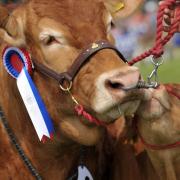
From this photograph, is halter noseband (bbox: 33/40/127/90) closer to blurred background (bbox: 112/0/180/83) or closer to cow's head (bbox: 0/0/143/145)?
cow's head (bbox: 0/0/143/145)

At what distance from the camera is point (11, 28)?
13.2 ft

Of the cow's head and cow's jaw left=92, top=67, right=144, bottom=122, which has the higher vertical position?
the cow's head

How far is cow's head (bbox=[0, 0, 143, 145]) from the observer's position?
3418 millimetres

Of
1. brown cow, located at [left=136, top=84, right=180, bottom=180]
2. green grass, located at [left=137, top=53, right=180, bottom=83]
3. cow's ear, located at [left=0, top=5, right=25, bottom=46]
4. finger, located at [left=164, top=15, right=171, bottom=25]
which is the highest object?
green grass, located at [left=137, top=53, right=180, bottom=83]

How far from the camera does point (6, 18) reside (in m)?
4.05

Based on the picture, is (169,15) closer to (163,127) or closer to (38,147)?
(163,127)

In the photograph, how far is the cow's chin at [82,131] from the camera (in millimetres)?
3842

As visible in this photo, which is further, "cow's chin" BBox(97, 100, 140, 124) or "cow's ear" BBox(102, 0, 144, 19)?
"cow's ear" BBox(102, 0, 144, 19)

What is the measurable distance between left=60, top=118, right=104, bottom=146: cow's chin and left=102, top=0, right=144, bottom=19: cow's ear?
37.3 inches

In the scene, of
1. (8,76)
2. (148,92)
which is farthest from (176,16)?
(8,76)

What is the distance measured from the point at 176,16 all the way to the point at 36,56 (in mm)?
912

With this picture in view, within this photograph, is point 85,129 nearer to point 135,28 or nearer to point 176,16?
point 176,16

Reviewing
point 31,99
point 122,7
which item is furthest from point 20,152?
point 122,7

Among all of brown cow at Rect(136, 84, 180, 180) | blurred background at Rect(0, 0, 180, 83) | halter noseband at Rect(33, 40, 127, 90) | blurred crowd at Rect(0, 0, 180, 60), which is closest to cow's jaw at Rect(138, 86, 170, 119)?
brown cow at Rect(136, 84, 180, 180)
